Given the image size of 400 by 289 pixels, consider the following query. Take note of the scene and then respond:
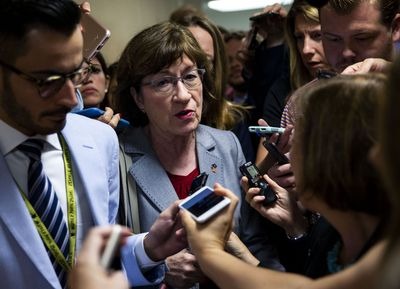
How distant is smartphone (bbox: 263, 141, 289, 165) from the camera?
1.64 metres

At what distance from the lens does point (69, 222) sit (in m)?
1.28

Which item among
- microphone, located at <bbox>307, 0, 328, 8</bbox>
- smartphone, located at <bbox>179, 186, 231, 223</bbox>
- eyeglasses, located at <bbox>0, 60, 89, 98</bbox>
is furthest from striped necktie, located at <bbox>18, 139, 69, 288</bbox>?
microphone, located at <bbox>307, 0, 328, 8</bbox>

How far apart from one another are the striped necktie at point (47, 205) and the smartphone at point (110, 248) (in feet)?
1.27

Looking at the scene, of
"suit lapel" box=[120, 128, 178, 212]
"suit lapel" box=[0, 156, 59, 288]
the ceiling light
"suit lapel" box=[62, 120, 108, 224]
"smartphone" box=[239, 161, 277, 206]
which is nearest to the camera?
"suit lapel" box=[0, 156, 59, 288]

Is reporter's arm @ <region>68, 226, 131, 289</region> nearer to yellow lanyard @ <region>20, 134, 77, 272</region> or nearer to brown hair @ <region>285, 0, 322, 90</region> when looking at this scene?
yellow lanyard @ <region>20, 134, 77, 272</region>

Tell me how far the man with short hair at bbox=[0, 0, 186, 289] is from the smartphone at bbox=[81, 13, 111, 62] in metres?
0.45

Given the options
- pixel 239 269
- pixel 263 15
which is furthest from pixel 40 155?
pixel 263 15

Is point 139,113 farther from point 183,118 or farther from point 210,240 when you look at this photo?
point 210,240

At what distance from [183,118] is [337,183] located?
0.93 metres

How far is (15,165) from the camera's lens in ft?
4.08

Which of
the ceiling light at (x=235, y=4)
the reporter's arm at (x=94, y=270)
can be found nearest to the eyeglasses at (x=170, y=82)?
the reporter's arm at (x=94, y=270)

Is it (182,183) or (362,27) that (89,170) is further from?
(362,27)

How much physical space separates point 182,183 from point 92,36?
23.8 inches

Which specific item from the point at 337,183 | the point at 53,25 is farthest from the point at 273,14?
the point at 337,183
